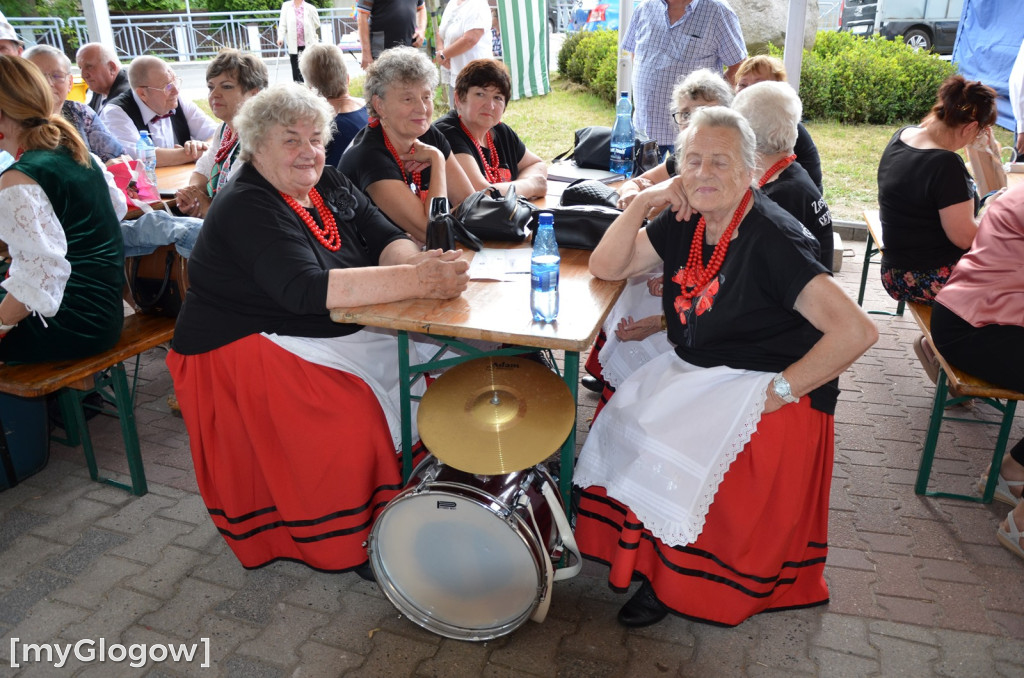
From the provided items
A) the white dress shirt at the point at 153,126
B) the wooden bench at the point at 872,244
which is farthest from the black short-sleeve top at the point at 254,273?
the wooden bench at the point at 872,244

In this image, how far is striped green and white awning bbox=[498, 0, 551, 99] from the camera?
32.6ft

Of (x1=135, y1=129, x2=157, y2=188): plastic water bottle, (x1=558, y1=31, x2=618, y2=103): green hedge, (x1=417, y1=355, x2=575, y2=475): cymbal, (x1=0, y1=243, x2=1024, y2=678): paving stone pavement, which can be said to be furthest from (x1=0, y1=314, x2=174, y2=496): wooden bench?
(x1=558, y1=31, x2=618, y2=103): green hedge

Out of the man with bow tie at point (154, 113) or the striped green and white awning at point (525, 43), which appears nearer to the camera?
the man with bow tie at point (154, 113)

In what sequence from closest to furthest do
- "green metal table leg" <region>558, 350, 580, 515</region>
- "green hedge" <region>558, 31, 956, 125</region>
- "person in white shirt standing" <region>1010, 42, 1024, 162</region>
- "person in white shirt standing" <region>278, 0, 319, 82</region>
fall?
"green metal table leg" <region>558, 350, 580, 515</region> < "person in white shirt standing" <region>1010, 42, 1024, 162</region> < "person in white shirt standing" <region>278, 0, 319, 82</region> < "green hedge" <region>558, 31, 956, 125</region>

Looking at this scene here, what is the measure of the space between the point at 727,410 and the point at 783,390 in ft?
0.54

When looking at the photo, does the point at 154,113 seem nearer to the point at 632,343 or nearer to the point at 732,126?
the point at 632,343

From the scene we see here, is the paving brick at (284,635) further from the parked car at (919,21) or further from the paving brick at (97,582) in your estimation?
the parked car at (919,21)

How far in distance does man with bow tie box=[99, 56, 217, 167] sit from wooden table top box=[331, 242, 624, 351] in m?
2.94

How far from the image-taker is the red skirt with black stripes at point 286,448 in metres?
2.42

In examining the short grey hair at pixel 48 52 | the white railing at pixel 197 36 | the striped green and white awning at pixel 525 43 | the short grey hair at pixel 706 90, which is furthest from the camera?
the white railing at pixel 197 36

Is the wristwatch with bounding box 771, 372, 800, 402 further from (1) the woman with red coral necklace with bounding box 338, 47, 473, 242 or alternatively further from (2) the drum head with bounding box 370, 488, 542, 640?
(1) the woman with red coral necklace with bounding box 338, 47, 473, 242

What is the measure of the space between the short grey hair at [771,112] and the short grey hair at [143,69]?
3509mm

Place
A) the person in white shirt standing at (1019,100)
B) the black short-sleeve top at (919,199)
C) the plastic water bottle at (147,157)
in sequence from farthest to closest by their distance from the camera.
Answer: the person in white shirt standing at (1019,100) < the plastic water bottle at (147,157) < the black short-sleeve top at (919,199)

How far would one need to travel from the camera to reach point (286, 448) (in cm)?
245
